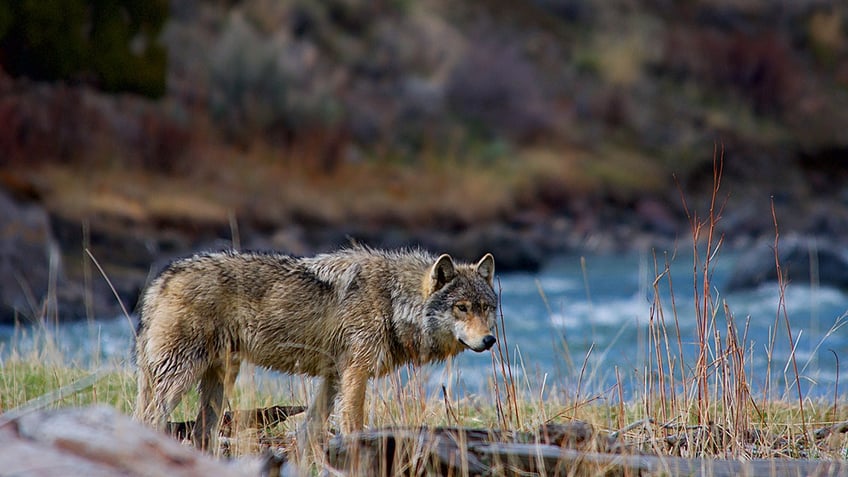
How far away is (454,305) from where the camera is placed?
6551mm

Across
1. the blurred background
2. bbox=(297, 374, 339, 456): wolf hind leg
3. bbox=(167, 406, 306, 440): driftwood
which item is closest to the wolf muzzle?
bbox=(297, 374, 339, 456): wolf hind leg

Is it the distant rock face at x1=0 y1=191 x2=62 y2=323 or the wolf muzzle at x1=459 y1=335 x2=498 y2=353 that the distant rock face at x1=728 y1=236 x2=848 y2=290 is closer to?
the distant rock face at x1=0 y1=191 x2=62 y2=323

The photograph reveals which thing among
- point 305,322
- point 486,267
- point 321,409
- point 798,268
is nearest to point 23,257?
point 305,322

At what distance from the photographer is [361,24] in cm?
3378

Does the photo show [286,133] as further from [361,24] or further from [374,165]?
[361,24]

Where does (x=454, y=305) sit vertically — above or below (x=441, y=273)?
below

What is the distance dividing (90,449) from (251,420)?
2.88m

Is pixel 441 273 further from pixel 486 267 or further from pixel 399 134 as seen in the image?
pixel 399 134

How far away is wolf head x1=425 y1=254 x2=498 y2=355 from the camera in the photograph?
649 cm

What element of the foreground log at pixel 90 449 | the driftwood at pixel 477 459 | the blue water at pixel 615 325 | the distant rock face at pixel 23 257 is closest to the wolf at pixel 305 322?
the driftwood at pixel 477 459

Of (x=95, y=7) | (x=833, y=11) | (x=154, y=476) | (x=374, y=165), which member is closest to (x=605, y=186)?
(x=374, y=165)

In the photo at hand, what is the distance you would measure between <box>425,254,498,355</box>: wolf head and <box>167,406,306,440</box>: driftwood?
3.22 feet

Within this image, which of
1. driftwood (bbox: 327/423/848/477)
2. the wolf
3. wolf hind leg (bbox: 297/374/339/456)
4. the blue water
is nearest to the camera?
driftwood (bbox: 327/423/848/477)

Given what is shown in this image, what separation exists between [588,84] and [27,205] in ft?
70.6
